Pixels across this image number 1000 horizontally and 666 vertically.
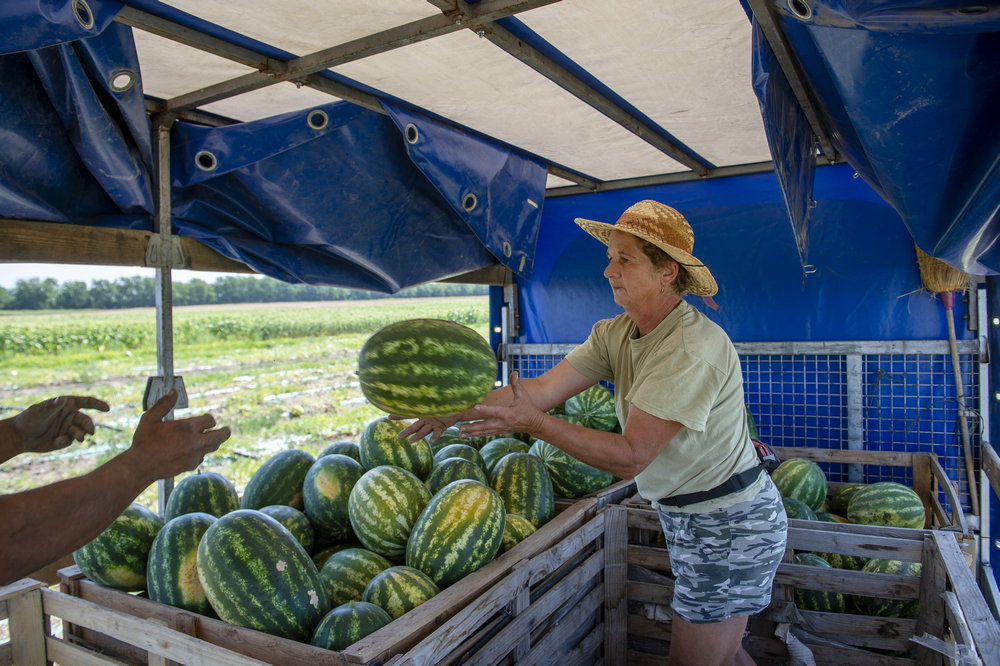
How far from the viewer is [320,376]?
70.5 ft

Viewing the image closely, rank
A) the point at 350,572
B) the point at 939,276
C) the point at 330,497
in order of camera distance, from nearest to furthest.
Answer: the point at 350,572
the point at 330,497
the point at 939,276

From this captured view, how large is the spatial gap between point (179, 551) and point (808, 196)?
3002mm

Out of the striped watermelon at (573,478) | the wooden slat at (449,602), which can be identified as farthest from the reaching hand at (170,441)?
the striped watermelon at (573,478)

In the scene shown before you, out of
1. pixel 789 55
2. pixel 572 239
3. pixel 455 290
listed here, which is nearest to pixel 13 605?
pixel 789 55

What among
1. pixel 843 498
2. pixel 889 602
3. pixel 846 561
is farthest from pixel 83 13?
pixel 843 498

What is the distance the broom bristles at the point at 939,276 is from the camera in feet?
12.2

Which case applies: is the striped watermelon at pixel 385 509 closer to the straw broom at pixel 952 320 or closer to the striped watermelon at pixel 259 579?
the striped watermelon at pixel 259 579

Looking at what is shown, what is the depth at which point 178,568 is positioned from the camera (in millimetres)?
2152

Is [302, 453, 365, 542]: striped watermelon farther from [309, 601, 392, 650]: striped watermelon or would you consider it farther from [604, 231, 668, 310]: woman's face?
[604, 231, 668, 310]: woman's face

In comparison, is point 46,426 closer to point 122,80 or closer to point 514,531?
point 122,80

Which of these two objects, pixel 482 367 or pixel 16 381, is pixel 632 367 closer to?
pixel 482 367

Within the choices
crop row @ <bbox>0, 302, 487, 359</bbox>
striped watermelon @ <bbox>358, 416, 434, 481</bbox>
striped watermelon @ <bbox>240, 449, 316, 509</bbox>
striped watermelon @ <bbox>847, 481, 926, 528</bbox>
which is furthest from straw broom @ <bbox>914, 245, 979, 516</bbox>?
crop row @ <bbox>0, 302, 487, 359</bbox>

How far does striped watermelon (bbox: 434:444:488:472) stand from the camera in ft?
10.6

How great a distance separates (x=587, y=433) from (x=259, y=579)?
109 centimetres
